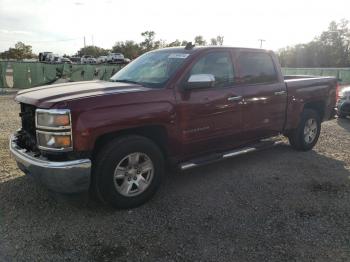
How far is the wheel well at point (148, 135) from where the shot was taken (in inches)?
156

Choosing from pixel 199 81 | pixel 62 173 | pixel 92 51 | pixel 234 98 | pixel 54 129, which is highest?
pixel 92 51

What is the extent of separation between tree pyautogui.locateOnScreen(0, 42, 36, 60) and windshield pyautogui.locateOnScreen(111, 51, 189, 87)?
71.2 m

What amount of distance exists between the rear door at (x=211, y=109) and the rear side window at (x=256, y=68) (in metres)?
0.26

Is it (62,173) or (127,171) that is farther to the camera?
(127,171)

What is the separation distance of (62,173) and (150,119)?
1.12m

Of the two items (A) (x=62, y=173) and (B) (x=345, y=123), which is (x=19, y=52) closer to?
(B) (x=345, y=123)

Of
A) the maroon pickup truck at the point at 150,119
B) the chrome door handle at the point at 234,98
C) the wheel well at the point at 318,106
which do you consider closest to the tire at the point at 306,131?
the wheel well at the point at 318,106

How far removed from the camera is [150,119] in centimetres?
412

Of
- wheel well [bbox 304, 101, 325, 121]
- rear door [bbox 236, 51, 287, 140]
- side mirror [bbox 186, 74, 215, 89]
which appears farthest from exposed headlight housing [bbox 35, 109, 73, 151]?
wheel well [bbox 304, 101, 325, 121]

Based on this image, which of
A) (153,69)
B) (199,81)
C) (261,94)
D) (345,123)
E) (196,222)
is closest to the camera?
(196,222)

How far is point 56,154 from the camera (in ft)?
12.1

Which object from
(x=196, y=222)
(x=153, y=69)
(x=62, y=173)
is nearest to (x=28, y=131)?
(x=62, y=173)

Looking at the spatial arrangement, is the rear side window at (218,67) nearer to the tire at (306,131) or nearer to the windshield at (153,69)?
the windshield at (153,69)

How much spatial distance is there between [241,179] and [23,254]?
3.03 m
